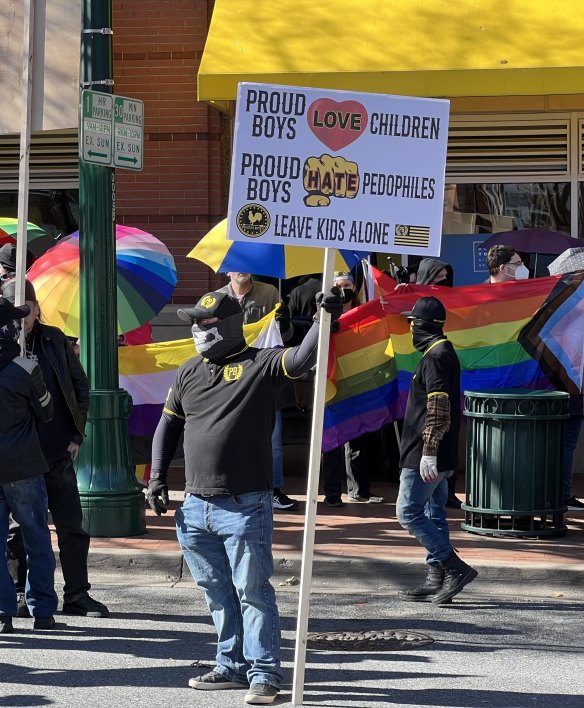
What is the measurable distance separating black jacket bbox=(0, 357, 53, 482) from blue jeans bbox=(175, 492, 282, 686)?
142cm

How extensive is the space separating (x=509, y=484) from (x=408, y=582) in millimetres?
1304

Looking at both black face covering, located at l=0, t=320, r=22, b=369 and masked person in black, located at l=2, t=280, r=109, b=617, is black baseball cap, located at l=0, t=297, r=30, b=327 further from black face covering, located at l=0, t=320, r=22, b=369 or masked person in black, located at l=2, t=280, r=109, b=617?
masked person in black, located at l=2, t=280, r=109, b=617

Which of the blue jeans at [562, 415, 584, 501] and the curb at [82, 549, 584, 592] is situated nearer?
the curb at [82, 549, 584, 592]

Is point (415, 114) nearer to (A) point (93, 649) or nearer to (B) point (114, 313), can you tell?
(A) point (93, 649)

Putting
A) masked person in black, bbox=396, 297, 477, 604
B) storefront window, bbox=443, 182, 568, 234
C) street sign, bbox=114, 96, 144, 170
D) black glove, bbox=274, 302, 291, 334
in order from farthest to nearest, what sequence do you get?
storefront window, bbox=443, 182, 568, 234
black glove, bbox=274, 302, 291, 334
street sign, bbox=114, 96, 144, 170
masked person in black, bbox=396, 297, 477, 604

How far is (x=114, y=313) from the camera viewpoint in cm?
950

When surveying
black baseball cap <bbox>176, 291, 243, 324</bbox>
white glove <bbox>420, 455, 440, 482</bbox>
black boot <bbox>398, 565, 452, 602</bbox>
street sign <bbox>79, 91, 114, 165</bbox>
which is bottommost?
black boot <bbox>398, 565, 452, 602</bbox>

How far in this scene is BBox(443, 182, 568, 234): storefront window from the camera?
1311 centimetres

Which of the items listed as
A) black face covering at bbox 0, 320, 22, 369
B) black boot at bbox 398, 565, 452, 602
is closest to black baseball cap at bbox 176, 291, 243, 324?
black face covering at bbox 0, 320, 22, 369

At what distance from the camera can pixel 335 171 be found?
20.0 feet

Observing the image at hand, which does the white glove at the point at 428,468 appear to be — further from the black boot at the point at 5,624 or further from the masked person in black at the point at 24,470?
the black boot at the point at 5,624

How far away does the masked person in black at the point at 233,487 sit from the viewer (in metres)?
5.97

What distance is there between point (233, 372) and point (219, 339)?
168 millimetres

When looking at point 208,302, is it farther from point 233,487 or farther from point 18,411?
point 18,411
